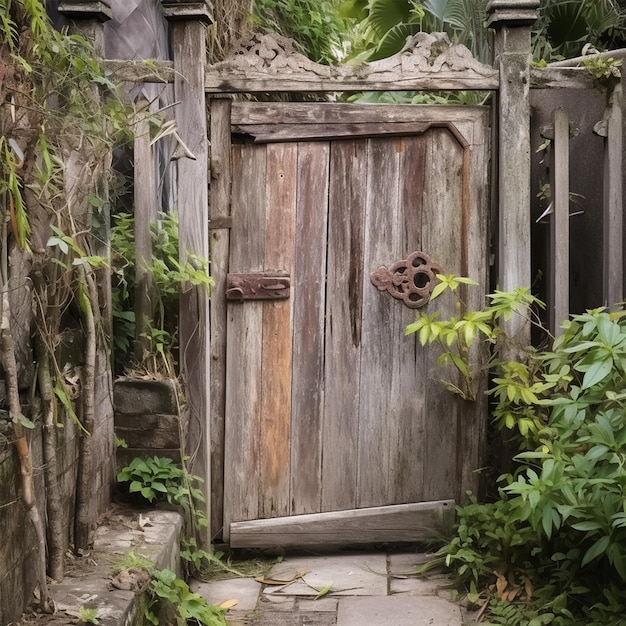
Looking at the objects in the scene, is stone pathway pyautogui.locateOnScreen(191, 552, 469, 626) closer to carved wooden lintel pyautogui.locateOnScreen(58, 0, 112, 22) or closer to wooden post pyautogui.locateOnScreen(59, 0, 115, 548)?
wooden post pyautogui.locateOnScreen(59, 0, 115, 548)

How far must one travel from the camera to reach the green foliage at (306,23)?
5805 millimetres

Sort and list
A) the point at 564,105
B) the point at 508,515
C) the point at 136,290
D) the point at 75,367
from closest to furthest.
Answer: the point at 75,367 → the point at 508,515 → the point at 136,290 → the point at 564,105

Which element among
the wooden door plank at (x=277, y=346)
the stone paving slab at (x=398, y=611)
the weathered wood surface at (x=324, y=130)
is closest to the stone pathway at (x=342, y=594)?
the stone paving slab at (x=398, y=611)

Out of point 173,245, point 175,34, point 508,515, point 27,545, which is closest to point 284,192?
point 173,245

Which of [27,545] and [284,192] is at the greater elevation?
[284,192]

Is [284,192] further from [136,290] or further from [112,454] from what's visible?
[112,454]

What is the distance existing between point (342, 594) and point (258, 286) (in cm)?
149

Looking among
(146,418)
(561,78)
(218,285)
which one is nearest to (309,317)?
(218,285)

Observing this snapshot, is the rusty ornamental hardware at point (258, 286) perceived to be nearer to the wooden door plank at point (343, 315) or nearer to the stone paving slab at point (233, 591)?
the wooden door plank at point (343, 315)

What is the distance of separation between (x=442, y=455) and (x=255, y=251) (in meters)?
1.38

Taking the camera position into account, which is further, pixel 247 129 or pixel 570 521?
pixel 247 129

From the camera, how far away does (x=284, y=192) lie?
417cm

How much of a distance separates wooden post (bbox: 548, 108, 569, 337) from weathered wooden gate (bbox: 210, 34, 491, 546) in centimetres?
32

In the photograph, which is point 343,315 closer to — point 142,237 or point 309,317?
point 309,317
